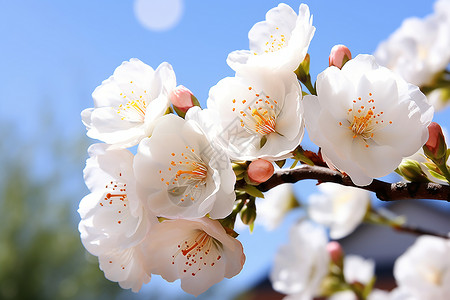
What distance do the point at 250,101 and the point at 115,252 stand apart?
21 centimetres

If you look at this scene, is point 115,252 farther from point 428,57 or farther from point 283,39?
point 428,57

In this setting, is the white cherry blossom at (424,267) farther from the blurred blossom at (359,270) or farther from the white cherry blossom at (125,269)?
the white cherry blossom at (125,269)

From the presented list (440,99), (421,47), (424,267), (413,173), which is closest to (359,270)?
(424,267)

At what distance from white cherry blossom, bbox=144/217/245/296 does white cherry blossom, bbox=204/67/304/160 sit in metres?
0.09

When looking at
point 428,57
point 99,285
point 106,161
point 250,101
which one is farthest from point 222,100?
point 99,285

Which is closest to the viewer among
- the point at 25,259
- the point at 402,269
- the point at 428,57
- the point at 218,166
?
the point at 218,166

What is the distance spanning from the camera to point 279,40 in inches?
21.4

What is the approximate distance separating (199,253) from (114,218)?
0.10m

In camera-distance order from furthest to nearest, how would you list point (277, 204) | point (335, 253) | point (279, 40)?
point (277, 204) → point (335, 253) → point (279, 40)

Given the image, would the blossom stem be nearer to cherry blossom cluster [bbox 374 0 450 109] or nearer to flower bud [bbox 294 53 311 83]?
cherry blossom cluster [bbox 374 0 450 109]

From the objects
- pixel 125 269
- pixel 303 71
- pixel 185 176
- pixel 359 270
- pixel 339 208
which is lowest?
pixel 359 270

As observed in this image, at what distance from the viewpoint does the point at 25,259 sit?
13.4 feet

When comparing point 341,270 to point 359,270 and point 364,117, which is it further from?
point 364,117

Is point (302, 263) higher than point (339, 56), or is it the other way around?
point (339, 56)
